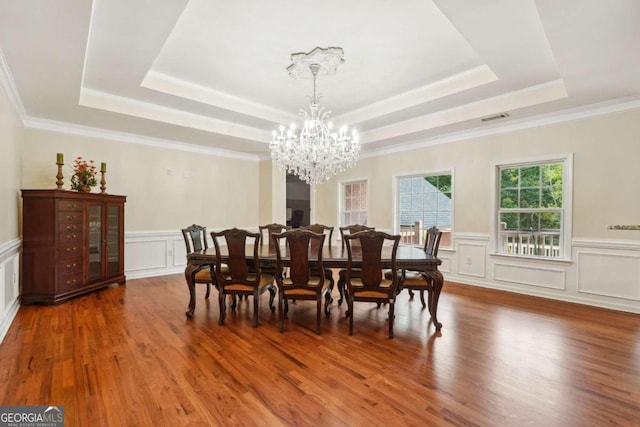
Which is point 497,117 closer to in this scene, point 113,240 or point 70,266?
point 113,240

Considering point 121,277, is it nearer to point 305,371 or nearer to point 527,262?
point 305,371

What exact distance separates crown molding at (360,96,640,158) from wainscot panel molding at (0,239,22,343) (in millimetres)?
5681

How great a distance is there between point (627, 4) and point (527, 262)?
131 inches

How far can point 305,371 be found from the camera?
7.42 feet

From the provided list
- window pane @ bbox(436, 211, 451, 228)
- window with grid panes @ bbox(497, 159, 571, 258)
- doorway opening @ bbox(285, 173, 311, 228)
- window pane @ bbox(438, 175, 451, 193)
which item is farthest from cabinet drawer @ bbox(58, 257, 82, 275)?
window with grid panes @ bbox(497, 159, 571, 258)

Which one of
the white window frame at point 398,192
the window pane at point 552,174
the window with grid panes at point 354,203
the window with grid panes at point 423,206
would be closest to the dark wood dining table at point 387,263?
the white window frame at point 398,192

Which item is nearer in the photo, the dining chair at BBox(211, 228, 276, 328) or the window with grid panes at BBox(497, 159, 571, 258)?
the dining chair at BBox(211, 228, 276, 328)

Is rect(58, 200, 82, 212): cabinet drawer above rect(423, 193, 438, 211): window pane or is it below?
below

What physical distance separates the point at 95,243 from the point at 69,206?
68 centimetres

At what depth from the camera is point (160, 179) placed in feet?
18.4

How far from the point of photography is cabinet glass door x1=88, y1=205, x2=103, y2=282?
14.2ft

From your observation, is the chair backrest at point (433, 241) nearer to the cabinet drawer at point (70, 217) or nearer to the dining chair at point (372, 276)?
the dining chair at point (372, 276)

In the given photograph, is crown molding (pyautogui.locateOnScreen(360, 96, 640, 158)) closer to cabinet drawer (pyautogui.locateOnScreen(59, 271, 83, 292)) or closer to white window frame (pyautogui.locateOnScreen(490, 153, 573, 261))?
white window frame (pyautogui.locateOnScreen(490, 153, 573, 261))

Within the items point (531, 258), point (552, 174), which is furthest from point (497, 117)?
point (531, 258)
